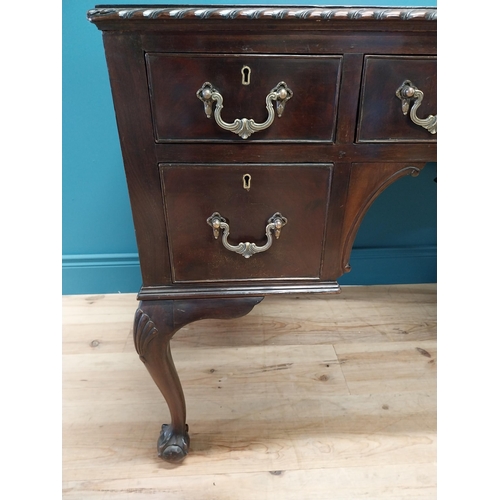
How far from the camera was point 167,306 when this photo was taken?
74cm

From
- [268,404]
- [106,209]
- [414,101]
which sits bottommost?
[268,404]

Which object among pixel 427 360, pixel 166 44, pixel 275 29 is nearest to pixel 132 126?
pixel 166 44

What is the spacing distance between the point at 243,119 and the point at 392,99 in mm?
242

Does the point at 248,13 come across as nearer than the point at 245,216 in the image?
Yes

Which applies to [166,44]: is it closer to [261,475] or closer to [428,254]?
[261,475]

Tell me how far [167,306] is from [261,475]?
45 cm

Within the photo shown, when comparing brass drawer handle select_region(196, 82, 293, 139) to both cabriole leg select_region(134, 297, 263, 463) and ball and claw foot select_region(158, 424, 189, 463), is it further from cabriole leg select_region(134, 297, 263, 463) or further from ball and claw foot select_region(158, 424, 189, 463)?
ball and claw foot select_region(158, 424, 189, 463)

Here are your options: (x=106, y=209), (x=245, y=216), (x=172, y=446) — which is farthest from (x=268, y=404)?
(x=106, y=209)

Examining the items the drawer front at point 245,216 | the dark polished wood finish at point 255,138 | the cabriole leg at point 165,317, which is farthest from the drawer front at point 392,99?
the cabriole leg at point 165,317

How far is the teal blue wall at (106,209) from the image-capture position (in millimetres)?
1209

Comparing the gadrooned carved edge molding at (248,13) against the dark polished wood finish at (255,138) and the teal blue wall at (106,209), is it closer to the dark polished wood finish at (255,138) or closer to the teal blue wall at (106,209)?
the dark polished wood finish at (255,138)

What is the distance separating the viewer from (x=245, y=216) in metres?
0.68

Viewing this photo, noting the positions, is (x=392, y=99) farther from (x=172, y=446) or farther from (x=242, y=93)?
(x=172, y=446)

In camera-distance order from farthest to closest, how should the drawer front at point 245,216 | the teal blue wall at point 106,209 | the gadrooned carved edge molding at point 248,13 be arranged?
1. the teal blue wall at point 106,209
2. the drawer front at point 245,216
3. the gadrooned carved edge molding at point 248,13
